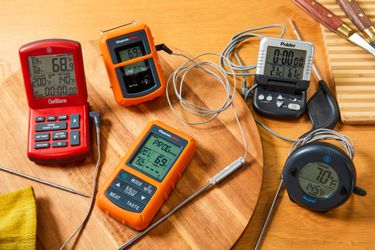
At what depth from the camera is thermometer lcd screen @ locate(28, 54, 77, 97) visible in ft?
3.42

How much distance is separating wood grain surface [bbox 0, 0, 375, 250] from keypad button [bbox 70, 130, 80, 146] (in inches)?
2.2

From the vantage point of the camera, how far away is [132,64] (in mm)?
1113

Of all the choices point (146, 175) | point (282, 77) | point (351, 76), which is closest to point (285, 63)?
point (282, 77)

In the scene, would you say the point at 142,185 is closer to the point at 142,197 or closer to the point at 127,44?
the point at 142,197

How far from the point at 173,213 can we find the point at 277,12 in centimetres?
63

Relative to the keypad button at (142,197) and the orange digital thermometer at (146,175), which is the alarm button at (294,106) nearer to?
the orange digital thermometer at (146,175)

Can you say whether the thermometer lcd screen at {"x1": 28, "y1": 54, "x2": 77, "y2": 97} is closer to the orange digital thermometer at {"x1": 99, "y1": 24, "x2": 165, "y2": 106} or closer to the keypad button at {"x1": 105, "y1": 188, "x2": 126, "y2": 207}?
the orange digital thermometer at {"x1": 99, "y1": 24, "x2": 165, "y2": 106}

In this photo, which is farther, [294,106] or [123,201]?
[294,106]

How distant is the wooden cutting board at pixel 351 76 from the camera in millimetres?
1149

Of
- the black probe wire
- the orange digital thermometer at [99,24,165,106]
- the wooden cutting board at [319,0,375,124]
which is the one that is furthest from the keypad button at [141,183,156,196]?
the wooden cutting board at [319,0,375,124]

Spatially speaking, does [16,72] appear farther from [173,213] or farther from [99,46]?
[173,213]

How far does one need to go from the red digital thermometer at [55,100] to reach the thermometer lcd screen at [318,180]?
44 centimetres

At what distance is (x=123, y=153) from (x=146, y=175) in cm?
10

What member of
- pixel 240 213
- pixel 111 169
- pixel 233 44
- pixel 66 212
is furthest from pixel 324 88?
pixel 66 212
